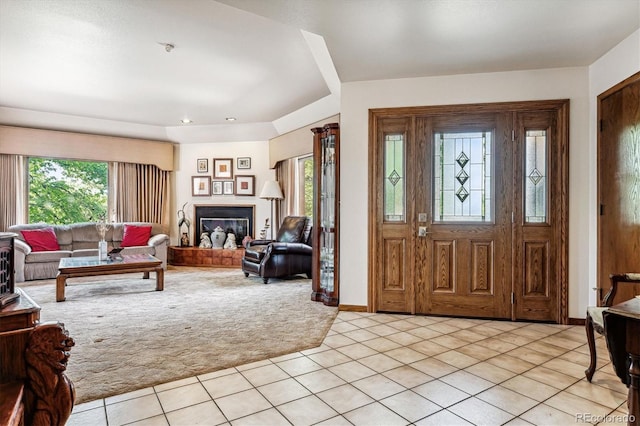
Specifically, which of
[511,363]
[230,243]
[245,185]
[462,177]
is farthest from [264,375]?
[245,185]

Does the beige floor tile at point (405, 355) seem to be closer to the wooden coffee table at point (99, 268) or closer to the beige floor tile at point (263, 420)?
the beige floor tile at point (263, 420)

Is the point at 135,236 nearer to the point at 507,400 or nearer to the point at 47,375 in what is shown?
the point at 47,375

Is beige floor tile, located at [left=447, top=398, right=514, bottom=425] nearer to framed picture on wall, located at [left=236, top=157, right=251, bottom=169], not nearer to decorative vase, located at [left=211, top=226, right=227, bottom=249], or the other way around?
decorative vase, located at [left=211, top=226, right=227, bottom=249]

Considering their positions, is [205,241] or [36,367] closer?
[36,367]

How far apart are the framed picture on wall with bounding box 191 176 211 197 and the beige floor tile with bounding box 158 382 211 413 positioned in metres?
5.87

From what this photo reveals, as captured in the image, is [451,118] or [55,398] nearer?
[55,398]

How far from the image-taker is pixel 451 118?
3.85 meters

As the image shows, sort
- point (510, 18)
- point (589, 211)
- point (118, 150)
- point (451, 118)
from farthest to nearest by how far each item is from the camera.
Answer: point (118, 150), point (451, 118), point (589, 211), point (510, 18)

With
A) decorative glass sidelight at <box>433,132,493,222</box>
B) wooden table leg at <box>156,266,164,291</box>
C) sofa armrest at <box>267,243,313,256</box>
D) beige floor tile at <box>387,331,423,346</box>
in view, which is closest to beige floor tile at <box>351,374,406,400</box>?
beige floor tile at <box>387,331,423,346</box>

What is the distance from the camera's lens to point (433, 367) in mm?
2613

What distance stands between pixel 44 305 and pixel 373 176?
408cm

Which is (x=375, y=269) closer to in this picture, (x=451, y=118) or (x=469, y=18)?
(x=451, y=118)

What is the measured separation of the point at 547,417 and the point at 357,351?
1322 millimetres

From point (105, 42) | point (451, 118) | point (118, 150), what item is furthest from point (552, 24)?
point (118, 150)
